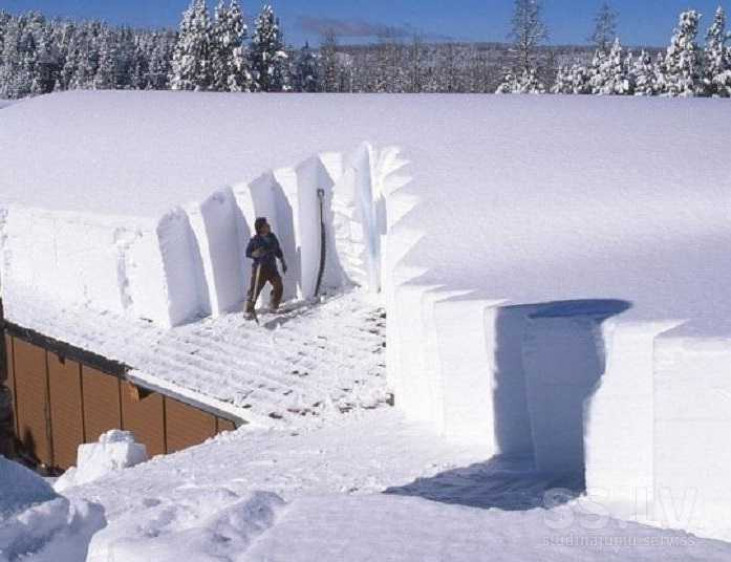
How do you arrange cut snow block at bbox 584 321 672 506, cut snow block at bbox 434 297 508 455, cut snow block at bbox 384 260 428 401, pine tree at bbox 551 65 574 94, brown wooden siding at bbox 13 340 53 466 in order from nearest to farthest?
1. cut snow block at bbox 584 321 672 506
2. cut snow block at bbox 434 297 508 455
3. cut snow block at bbox 384 260 428 401
4. brown wooden siding at bbox 13 340 53 466
5. pine tree at bbox 551 65 574 94

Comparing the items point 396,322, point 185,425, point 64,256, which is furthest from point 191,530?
point 64,256

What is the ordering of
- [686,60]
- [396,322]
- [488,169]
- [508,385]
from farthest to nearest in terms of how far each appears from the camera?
1. [686,60]
2. [488,169]
3. [396,322]
4. [508,385]

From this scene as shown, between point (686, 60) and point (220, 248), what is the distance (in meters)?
26.9

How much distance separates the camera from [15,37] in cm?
8394

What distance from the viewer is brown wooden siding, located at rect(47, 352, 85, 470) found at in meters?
11.6

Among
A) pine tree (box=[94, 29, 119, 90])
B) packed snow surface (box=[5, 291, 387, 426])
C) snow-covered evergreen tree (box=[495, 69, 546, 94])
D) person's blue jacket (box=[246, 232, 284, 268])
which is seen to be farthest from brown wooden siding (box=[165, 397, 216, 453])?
pine tree (box=[94, 29, 119, 90])

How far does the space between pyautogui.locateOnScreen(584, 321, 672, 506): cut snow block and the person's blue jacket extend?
19.7 feet

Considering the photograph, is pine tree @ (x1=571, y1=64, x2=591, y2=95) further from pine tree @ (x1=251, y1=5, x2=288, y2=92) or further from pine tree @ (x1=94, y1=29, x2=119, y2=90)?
pine tree @ (x1=94, y1=29, x2=119, y2=90)

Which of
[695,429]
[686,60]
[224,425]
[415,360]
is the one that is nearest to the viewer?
[695,429]

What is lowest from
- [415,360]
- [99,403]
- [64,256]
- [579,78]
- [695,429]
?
[99,403]

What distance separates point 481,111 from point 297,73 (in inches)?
1660

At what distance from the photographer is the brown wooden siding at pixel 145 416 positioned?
10.0m

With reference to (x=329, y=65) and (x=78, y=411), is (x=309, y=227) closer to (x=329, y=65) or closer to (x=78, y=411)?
(x=78, y=411)

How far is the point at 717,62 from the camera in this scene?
34750 millimetres
